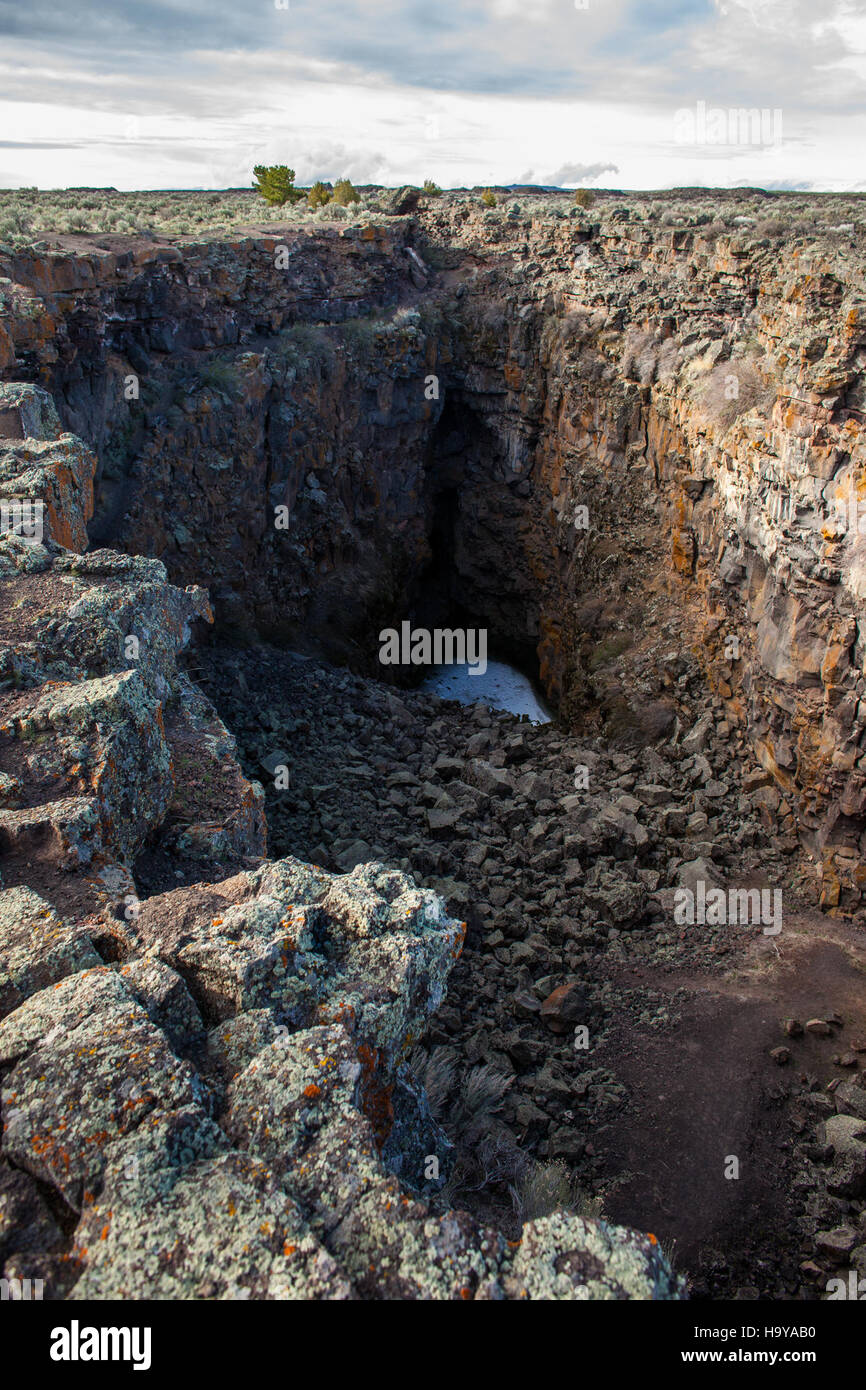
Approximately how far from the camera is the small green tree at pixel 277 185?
30.8 metres

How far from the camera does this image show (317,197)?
29547mm

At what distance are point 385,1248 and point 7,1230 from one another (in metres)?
1.61

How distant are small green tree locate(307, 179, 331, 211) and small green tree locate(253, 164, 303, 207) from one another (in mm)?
1153

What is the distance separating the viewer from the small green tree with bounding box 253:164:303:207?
101ft

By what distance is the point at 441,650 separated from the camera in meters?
25.1

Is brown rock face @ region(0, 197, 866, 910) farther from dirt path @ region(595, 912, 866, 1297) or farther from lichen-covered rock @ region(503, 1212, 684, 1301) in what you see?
lichen-covered rock @ region(503, 1212, 684, 1301)

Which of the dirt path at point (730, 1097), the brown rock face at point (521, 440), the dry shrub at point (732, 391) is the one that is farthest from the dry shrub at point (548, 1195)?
the dry shrub at point (732, 391)

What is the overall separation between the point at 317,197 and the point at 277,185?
8.65 feet

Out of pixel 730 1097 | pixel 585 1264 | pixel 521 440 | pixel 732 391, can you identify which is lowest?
pixel 730 1097

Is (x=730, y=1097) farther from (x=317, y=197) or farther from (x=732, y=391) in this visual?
(x=317, y=197)

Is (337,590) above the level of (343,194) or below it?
below

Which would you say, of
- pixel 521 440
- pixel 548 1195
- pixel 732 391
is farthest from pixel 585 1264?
pixel 521 440

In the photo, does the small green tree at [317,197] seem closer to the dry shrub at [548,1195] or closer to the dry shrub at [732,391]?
the dry shrub at [732,391]

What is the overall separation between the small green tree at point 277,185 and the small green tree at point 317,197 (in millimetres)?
1153
